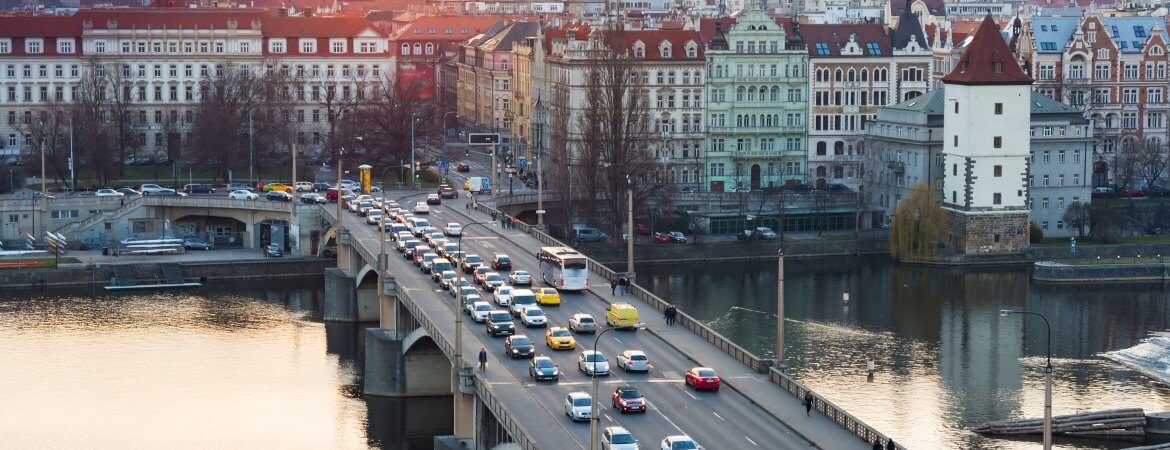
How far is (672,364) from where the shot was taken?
7925cm

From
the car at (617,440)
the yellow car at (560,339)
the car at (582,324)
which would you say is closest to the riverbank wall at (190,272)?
the car at (582,324)

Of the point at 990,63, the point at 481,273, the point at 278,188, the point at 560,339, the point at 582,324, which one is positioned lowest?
the point at 560,339

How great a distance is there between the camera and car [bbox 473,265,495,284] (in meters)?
97.8

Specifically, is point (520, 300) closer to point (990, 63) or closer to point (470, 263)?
point (470, 263)

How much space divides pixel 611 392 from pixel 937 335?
35603 millimetres

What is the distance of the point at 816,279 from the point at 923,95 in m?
21.8

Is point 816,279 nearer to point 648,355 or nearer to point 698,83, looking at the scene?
point 698,83

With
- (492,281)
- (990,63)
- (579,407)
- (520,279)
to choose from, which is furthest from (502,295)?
(990,63)

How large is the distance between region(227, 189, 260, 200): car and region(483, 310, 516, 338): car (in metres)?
51.9

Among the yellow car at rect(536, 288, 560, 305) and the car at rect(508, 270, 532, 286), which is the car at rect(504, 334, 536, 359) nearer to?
the yellow car at rect(536, 288, 560, 305)

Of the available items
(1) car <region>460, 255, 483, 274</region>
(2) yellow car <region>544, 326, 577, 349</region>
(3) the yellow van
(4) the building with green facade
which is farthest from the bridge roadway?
(4) the building with green facade

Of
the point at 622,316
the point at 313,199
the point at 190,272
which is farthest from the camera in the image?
the point at 313,199

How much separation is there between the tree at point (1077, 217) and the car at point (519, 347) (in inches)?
2524

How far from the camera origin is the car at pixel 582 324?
85.1 meters
